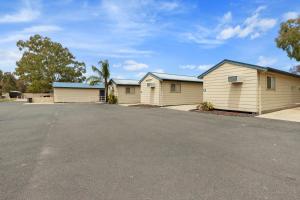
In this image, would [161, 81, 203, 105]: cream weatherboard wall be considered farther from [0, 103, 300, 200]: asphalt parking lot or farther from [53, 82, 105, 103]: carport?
[53, 82, 105, 103]: carport

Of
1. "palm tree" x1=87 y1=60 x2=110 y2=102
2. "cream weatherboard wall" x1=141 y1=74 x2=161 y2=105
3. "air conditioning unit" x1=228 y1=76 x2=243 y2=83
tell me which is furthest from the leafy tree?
"air conditioning unit" x1=228 y1=76 x2=243 y2=83

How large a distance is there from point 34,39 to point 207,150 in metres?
48.7

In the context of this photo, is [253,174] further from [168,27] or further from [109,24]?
[168,27]

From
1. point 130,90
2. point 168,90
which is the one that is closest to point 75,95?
point 130,90

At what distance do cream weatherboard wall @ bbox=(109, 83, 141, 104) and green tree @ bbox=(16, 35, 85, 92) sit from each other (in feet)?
71.0

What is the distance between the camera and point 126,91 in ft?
82.6

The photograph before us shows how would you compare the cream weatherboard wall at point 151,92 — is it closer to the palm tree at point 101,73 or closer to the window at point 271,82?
the palm tree at point 101,73

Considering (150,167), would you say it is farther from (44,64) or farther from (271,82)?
(44,64)

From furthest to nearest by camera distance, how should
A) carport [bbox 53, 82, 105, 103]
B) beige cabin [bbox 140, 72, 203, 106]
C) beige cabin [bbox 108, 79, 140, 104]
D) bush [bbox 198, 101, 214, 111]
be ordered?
carport [bbox 53, 82, 105, 103], beige cabin [bbox 108, 79, 140, 104], beige cabin [bbox 140, 72, 203, 106], bush [bbox 198, 101, 214, 111]

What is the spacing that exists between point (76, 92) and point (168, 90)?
17786 mm

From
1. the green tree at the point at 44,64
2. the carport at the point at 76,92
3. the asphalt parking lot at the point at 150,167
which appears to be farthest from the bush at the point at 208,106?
the green tree at the point at 44,64

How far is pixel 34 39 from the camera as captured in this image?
4297 centimetres

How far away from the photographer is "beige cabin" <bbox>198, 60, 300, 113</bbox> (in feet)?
38.5

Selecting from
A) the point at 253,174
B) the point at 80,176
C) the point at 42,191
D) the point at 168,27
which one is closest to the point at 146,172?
the point at 80,176
